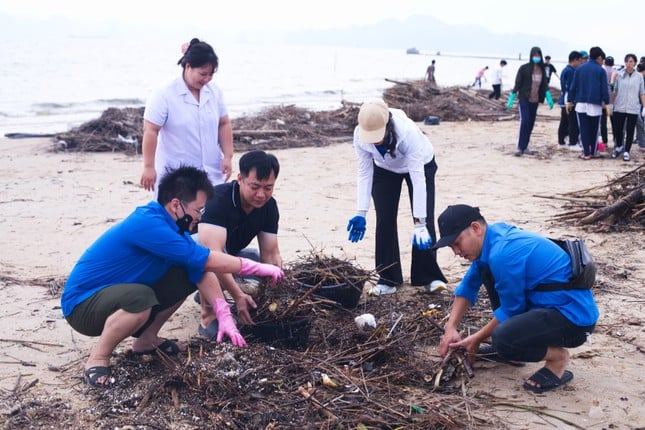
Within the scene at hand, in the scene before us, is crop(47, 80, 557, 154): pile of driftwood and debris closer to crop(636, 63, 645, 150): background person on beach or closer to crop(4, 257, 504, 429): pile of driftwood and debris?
crop(636, 63, 645, 150): background person on beach

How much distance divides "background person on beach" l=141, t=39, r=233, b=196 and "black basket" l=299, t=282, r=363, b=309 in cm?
123

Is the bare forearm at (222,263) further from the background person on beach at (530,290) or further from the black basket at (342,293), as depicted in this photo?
the background person on beach at (530,290)

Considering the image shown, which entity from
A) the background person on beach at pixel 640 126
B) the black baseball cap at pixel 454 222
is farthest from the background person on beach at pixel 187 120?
the background person on beach at pixel 640 126

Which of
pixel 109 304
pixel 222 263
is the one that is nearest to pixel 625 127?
pixel 222 263

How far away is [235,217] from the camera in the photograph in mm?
4039

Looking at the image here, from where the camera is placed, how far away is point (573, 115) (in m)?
11.9

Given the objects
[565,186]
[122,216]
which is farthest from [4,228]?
[565,186]

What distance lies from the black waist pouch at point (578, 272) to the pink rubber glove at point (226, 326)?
5.01 feet

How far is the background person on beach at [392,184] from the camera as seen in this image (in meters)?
4.40

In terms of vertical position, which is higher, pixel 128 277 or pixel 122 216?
pixel 128 277

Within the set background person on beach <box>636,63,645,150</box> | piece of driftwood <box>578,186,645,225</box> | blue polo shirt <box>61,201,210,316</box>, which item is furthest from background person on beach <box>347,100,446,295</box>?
background person on beach <box>636,63,645,150</box>

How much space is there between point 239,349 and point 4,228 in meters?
4.45

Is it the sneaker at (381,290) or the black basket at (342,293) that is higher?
the black basket at (342,293)

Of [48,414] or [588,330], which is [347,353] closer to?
[588,330]
